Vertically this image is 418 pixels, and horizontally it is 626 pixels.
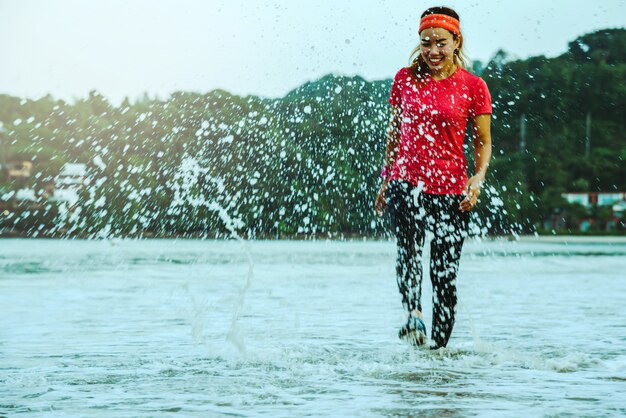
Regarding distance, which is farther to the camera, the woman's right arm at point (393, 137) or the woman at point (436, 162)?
the woman's right arm at point (393, 137)

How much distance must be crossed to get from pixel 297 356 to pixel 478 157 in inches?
54.0

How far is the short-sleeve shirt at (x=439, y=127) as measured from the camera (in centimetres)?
560

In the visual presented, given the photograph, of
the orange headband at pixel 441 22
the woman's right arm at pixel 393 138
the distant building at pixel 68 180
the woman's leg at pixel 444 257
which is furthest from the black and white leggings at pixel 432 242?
the distant building at pixel 68 180

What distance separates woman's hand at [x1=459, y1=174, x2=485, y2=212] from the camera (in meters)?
5.54

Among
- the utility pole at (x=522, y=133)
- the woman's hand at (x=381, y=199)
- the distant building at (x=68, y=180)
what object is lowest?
the woman's hand at (x=381, y=199)

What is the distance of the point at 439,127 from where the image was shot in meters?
5.61

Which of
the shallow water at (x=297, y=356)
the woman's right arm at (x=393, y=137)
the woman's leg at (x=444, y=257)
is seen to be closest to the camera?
the shallow water at (x=297, y=356)

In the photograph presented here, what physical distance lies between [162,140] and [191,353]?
77268 mm

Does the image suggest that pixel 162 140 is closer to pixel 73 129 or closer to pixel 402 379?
pixel 73 129

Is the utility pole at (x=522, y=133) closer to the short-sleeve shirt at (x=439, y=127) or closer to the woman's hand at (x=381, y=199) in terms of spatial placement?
the woman's hand at (x=381, y=199)

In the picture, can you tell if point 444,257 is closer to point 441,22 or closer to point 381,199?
point 381,199

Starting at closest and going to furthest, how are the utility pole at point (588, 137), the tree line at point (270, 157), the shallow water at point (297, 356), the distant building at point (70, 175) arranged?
the shallow water at point (297, 356) < the tree line at point (270, 157) < the utility pole at point (588, 137) < the distant building at point (70, 175)

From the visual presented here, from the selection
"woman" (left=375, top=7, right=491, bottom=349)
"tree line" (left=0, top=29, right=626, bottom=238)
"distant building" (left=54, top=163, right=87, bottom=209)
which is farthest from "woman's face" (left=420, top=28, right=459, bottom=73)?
"distant building" (left=54, top=163, right=87, bottom=209)

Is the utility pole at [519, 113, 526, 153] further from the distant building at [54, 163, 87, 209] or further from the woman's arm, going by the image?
the woman's arm
